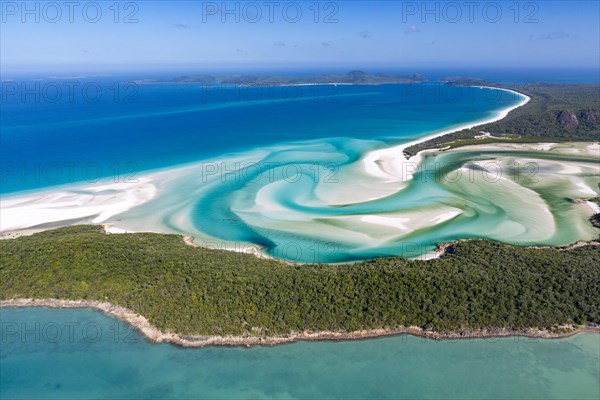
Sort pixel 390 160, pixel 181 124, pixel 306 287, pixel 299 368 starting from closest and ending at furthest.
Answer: pixel 299 368 → pixel 306 287 → pixel 390 160 → pixel 181 124

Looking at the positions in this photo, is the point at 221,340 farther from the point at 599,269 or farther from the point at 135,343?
the point at 599,269

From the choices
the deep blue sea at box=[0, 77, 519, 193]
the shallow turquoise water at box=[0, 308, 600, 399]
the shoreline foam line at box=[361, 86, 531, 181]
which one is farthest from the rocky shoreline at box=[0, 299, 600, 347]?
the deep blue sea at box=[0, 77, 519, 193]

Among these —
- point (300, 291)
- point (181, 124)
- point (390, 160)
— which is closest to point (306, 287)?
point (300, 291)

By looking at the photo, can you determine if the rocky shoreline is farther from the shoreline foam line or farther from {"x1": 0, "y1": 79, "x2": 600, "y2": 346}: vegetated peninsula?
the shoreline foam line

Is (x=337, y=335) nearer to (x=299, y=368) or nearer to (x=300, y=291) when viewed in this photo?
(x=299, y=368)

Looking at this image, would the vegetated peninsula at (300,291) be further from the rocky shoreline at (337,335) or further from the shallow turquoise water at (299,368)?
the shallow turquoise water at (299,368)

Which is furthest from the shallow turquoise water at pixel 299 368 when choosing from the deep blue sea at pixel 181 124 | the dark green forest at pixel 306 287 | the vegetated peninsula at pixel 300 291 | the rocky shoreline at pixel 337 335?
the deep blue sea at pixel 181 124

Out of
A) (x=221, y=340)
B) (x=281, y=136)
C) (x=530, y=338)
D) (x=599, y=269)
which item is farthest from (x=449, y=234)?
(x=281, y=136)
